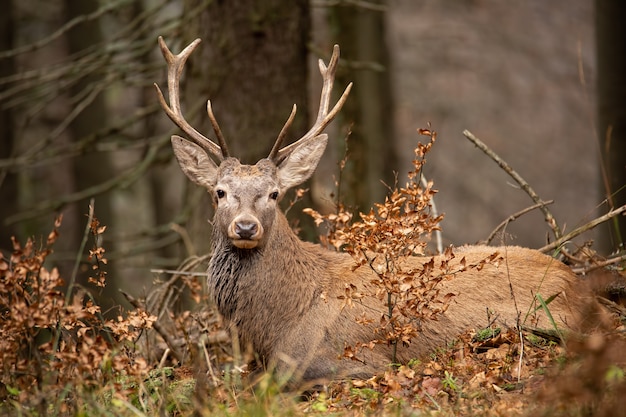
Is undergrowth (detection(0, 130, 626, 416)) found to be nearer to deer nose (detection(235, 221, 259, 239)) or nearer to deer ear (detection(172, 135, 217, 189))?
deer nose (detection(235, 221, 259, 239))

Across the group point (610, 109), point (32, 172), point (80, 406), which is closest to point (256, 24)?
point (610, 109)

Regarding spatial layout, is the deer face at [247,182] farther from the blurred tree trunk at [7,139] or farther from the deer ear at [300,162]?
the blurred tree trunk at [7,139]

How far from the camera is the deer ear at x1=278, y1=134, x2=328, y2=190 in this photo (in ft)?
21.8

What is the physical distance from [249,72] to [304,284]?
2.64 meters

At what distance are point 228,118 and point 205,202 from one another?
2.68ft

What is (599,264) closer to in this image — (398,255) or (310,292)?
(398,255)

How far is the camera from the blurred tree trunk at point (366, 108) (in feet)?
38.8

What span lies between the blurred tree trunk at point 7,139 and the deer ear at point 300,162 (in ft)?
22.2

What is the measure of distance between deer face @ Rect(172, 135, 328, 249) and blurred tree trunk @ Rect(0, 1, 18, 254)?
637cm

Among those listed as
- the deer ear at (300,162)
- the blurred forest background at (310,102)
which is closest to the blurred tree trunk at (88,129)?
the blurred forest background at (310,102)

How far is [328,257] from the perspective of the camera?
6598 mm

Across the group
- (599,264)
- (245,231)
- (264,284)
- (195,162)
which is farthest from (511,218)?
(195,162)

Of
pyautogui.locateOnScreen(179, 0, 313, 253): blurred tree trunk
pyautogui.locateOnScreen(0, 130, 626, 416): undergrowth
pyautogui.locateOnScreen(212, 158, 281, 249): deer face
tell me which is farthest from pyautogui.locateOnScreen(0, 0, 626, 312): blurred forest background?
pyautogui.locateOnScreen(0, 130, 626, 416): undergrowth

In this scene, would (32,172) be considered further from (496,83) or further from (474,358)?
(474,358)
